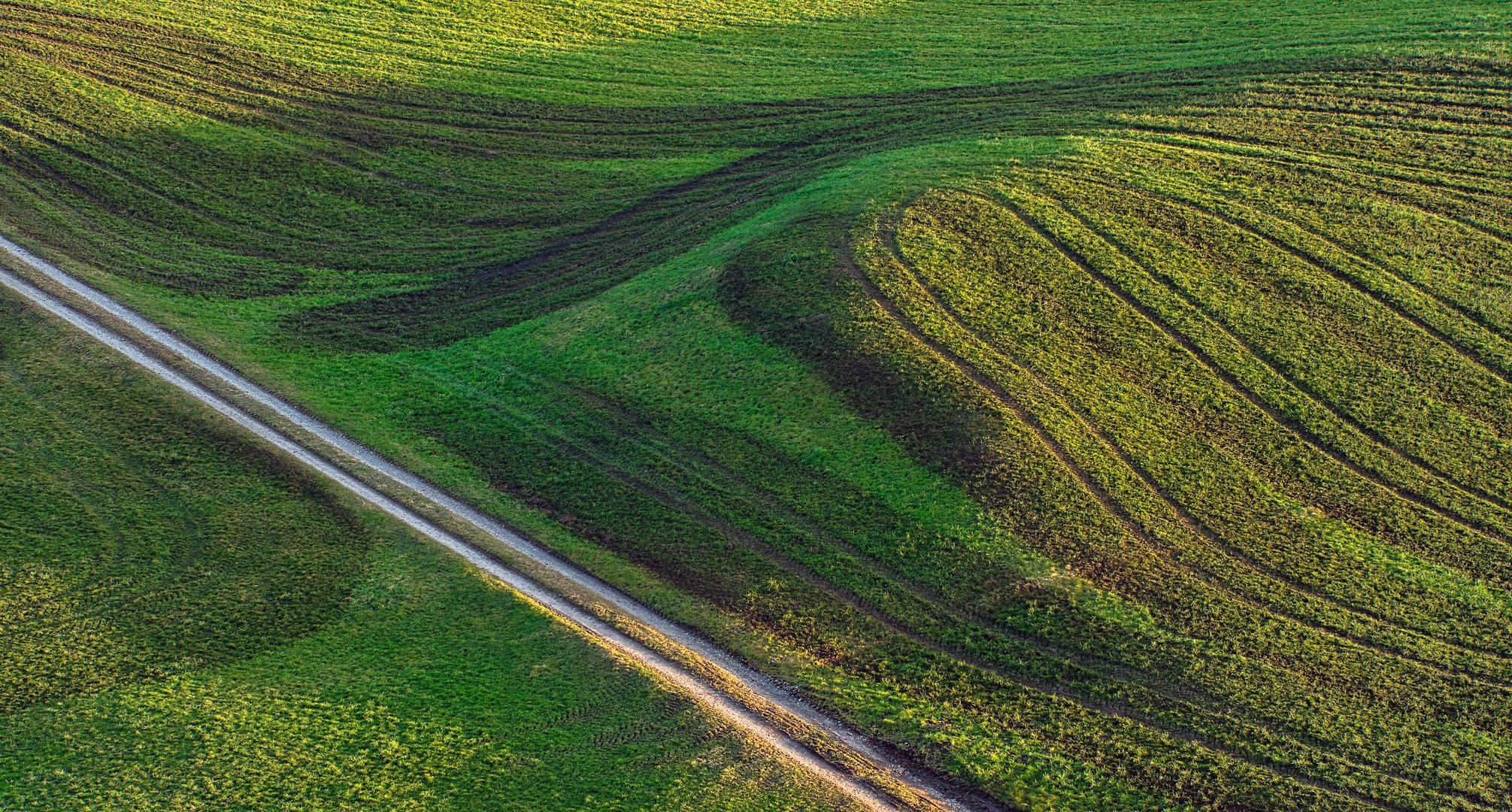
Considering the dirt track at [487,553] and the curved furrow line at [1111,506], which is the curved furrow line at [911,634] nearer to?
the curved furrow line at [1111,506]

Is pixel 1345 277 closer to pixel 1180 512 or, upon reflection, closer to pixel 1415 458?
pixel 1415 458

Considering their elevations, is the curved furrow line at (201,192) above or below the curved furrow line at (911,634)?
above

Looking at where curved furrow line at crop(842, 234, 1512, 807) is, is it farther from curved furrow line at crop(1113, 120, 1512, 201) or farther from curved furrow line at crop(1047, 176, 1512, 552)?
curved furrow line at crop(1113, 120, 1512, 201)

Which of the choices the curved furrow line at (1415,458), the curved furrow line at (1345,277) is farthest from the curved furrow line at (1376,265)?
the curved furrow line at (1415,458)

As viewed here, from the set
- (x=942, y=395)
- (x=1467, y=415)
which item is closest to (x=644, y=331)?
(x=942, y=395)

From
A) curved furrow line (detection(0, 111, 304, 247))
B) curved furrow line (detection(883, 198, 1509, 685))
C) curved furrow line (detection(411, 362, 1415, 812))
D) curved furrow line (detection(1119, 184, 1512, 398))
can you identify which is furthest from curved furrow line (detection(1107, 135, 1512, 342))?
curved furrow line (detection(0, 111, 304, 247))

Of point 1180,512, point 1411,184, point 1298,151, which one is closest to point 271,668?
point 1180,512
